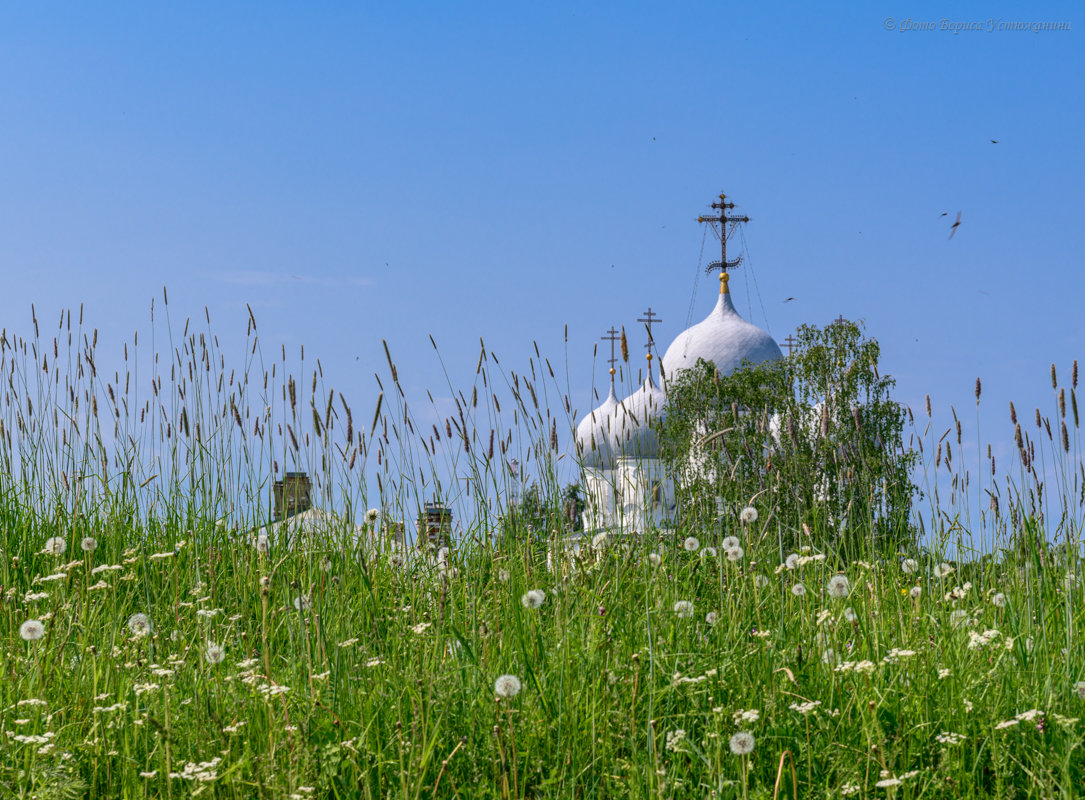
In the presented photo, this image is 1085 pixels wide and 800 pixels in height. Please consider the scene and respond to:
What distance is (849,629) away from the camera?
→ 3.70 meters

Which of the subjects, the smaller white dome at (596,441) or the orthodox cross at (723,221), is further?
the orthodox cross at (723,221)

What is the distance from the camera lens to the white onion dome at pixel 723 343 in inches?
1167

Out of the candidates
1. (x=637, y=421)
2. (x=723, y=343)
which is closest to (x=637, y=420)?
(x=637, y=421)

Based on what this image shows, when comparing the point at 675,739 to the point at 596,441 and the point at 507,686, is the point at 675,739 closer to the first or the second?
the point at 507,686

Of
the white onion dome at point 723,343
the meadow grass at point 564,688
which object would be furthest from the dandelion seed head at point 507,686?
the white onion dome at point 723,343

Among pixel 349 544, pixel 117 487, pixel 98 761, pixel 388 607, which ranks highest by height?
pixel 117 487

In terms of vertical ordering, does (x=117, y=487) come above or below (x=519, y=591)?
above

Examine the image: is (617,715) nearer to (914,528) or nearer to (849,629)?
(849,629)

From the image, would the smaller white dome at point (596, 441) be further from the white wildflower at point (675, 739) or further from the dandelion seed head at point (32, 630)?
the dandelion seed head at point (32, 630)

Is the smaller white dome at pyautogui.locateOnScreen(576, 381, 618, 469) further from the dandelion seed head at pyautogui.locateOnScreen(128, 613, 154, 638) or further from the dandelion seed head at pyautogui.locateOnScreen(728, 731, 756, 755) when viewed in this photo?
the dandelion seed head at pyautogui.locateOnScreen(128, 613, 154, 638)

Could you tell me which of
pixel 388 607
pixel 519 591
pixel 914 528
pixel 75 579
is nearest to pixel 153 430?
pixel 75 579

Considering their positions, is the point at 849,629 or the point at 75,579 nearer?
the point at 849,629

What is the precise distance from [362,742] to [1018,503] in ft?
9.41


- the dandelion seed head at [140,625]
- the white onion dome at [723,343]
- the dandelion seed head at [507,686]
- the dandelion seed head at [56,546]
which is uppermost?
the white onion dome at [723,343]
